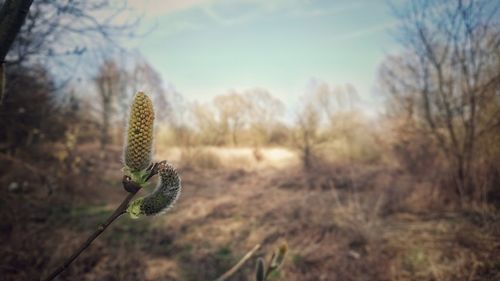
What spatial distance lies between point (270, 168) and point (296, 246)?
9442 millimetres

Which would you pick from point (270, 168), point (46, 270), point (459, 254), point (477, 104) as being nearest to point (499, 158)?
point (477, 104)

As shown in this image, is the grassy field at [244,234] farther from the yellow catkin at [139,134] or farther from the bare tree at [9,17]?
the yellow catkin at [139,134]

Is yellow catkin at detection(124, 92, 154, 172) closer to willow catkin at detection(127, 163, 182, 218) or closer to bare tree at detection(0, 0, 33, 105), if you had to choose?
willow catkin at detection(127, 163, 182, 218)

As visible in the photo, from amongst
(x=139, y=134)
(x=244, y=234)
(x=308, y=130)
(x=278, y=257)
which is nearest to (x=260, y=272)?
(x=278, y=257)

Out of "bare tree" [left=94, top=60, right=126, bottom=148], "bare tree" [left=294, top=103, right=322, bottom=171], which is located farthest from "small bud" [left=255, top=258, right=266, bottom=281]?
"bare tree" [left=94, top=60, right=126, bottom=148]

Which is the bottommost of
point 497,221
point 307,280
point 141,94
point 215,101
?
point 307,280

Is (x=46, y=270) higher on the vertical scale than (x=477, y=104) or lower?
lower

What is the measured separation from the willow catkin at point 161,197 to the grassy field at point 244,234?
336cm

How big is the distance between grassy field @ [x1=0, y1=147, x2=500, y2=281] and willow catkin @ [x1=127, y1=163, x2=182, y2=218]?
11.0 feet

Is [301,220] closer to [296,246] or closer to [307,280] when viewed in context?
[296,246]

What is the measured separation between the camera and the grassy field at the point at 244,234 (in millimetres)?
4336

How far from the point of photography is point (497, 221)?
4.99 metres

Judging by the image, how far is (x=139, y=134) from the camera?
0.85 metres

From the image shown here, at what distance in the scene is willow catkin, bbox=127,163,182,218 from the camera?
3.07ft
